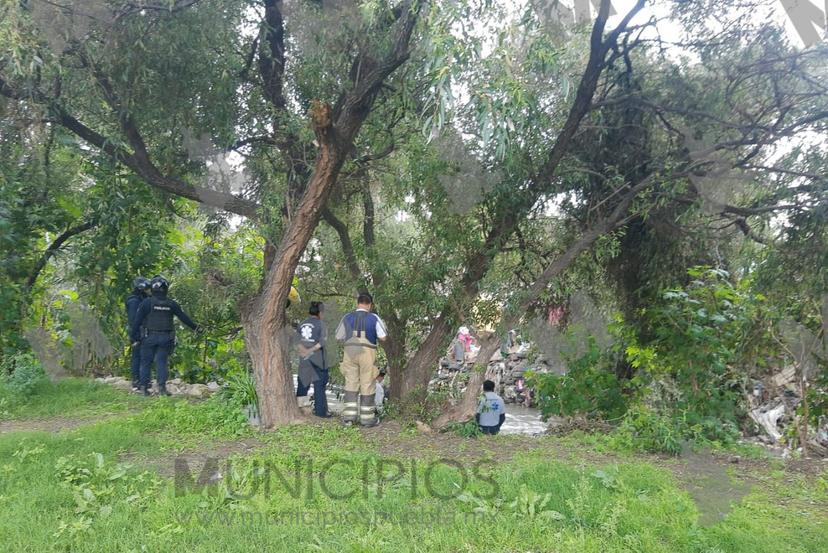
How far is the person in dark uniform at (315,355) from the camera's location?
8.29 meters

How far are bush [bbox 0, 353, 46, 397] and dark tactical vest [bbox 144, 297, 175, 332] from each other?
171 cm

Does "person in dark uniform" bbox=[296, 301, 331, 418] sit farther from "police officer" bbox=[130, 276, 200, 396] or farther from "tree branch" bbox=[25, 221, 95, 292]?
"tree branch" bbox=[25, 221, 95, 292]

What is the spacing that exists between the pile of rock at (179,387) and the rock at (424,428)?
3.46m

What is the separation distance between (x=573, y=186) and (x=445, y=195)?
2.01 metres

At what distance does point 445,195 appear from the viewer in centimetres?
776

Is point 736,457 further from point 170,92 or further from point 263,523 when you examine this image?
point 170,92

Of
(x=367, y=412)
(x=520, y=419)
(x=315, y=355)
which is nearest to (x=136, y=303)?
(x=315, y=355)

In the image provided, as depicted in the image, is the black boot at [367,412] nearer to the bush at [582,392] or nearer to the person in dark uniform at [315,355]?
the person in dark uniform at [315,355]

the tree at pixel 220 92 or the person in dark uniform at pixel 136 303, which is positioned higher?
the tree at pixel 220 92

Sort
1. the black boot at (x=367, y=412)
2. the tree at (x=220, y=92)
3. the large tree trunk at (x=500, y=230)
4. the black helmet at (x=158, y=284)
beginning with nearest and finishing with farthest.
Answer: the tree at (x=220, y=92), the large tree trunk at (x=500, y=230), the black boot at (x=367, y=412), the black helmet at (x=158, y=284)

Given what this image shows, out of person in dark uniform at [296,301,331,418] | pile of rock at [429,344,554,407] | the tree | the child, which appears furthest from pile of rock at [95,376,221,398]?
pile of rock at [429,344,554,407]

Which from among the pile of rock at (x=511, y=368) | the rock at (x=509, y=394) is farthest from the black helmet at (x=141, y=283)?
the rock at (x=509, y=394)

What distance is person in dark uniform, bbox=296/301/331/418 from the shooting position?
8289 mm

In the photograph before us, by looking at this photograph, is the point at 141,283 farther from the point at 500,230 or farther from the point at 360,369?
the point at 500,230
